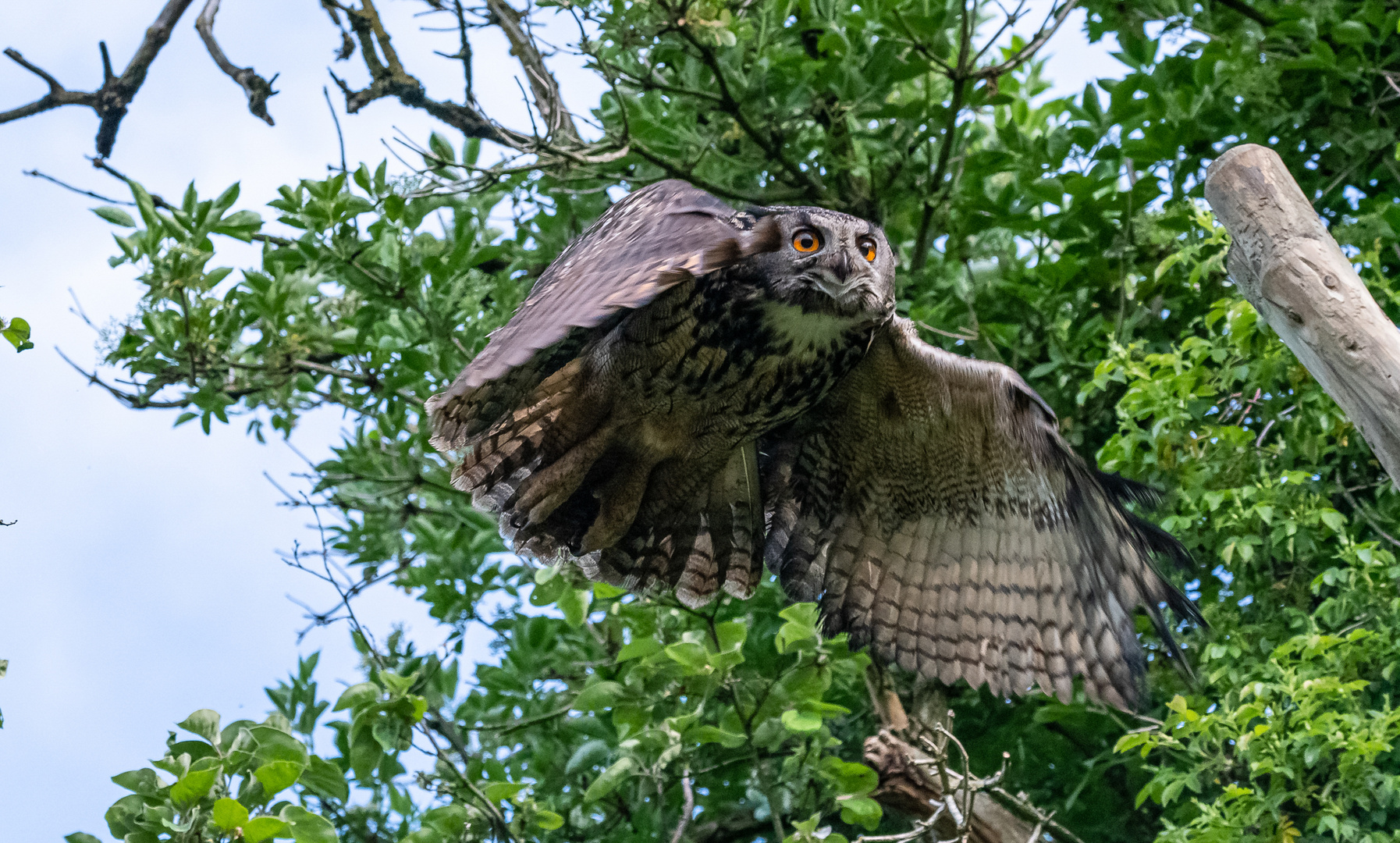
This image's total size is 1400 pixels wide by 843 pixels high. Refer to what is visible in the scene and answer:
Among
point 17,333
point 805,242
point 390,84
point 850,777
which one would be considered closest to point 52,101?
point 390,84

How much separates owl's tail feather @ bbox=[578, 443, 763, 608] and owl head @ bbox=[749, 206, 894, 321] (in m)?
0.66

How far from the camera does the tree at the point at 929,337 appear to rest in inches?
128

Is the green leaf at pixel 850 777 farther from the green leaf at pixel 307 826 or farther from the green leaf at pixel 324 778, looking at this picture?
the green leaf at pixel 307 826

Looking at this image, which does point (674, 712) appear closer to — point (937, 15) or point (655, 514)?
point (655, 514)

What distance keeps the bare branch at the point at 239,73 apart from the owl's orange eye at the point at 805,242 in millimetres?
1982

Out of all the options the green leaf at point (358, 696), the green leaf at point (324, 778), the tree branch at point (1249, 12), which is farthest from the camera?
the tree branch at point (1249, 12)

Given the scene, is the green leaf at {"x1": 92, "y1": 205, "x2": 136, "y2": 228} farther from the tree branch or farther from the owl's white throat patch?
the tree branch

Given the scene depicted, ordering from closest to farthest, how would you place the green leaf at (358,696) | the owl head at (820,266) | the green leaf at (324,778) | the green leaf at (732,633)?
1. the green leaf at (324,778)
2. the owl head at (820,266)
3. the green leaf at (358,696)
4. the green leaf at (732,633)

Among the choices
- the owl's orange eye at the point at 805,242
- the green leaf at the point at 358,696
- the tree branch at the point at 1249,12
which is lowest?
the green leaf at the point at 358,696

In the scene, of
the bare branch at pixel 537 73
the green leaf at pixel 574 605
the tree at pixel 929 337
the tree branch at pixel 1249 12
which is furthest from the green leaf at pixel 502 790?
the tree branch at pixel 1249 12

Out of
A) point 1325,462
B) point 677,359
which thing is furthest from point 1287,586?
point 677,359

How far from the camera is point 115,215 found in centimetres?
389

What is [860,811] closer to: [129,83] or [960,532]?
[960,532]

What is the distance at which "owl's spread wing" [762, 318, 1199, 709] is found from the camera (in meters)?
3.10
